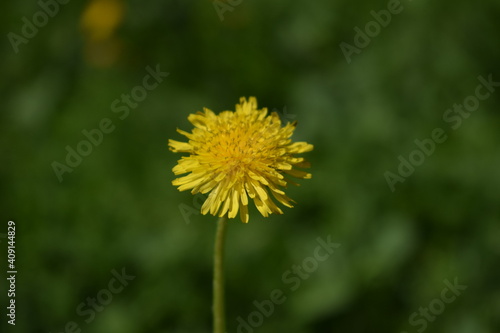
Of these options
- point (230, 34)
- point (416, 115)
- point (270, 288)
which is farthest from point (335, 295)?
point (230, 34)

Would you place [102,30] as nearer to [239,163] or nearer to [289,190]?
[289,190]

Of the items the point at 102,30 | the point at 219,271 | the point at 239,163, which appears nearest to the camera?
the point at 219,271

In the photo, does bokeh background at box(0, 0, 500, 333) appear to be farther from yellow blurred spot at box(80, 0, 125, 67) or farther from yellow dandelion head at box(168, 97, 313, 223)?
yellow dandelion head at box(168, 97, 313, 223)

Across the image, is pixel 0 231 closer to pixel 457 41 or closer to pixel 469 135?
pixel 469 135

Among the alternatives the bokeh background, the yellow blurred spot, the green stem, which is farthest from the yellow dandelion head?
the yellow blurred spot

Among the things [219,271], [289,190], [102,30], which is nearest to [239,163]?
[219,271]

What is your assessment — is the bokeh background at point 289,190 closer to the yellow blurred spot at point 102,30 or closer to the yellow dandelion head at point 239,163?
the yellow blurred spot at point 102,30
